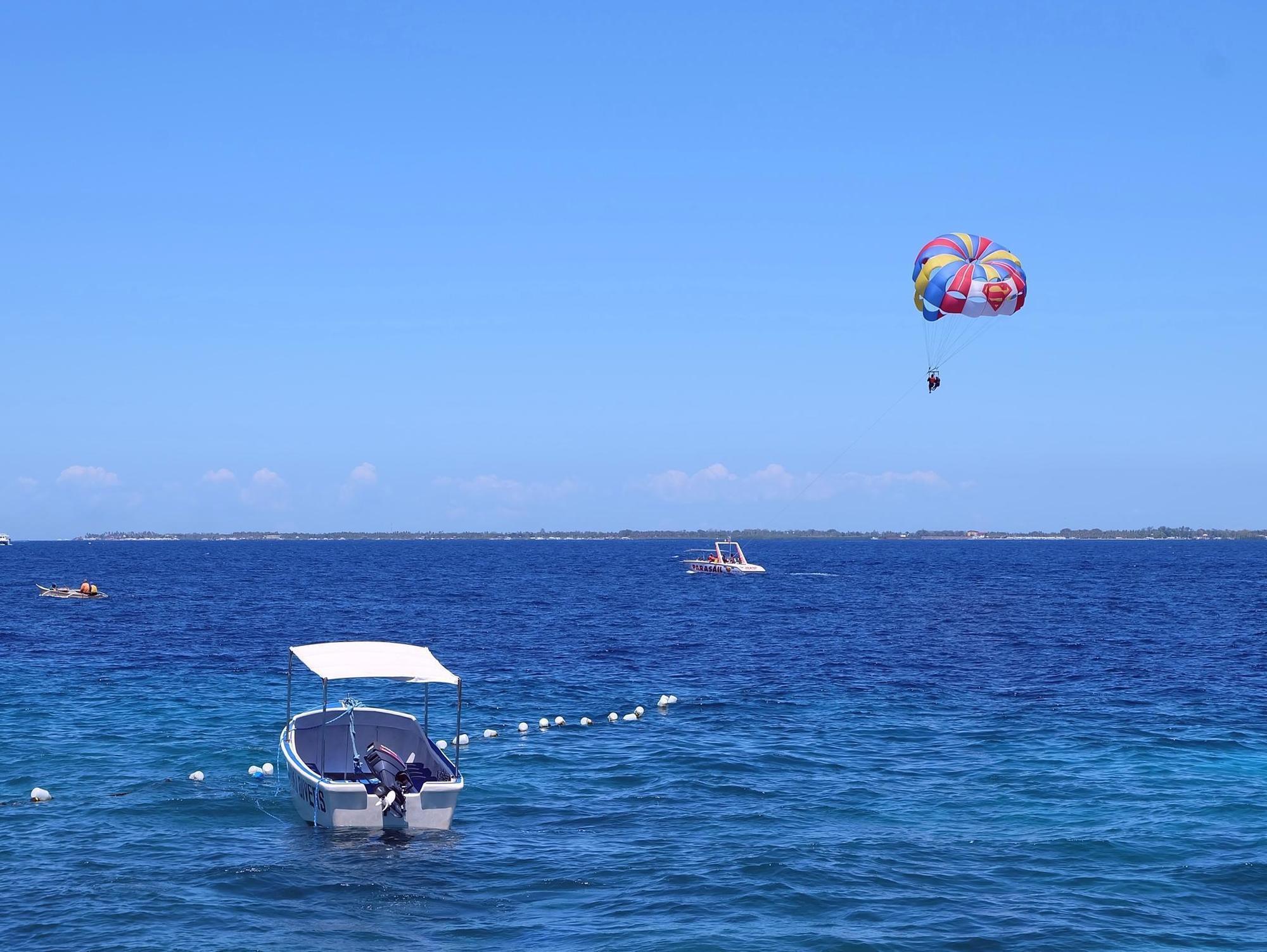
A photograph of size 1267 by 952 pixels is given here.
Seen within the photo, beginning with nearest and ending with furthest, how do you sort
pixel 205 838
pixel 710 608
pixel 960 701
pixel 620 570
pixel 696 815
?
pixel 205 838
pixel 696 815
pixel 960 701
pixel 710 608
pixel 620 570

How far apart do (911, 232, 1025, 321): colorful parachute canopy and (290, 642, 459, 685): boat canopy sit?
29823 mm

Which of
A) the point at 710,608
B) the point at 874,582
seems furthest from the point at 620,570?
the point at 710,608

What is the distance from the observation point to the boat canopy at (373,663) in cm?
2991

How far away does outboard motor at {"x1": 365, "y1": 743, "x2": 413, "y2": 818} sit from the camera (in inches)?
1109

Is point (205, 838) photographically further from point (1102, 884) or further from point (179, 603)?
point (179, 603)

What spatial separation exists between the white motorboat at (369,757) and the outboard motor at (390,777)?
0.02 meters

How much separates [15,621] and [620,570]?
115 meters

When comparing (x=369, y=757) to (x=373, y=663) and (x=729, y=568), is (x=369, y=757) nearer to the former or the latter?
(x=373, y=663)

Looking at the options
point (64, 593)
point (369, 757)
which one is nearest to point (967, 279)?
point (369, 757)

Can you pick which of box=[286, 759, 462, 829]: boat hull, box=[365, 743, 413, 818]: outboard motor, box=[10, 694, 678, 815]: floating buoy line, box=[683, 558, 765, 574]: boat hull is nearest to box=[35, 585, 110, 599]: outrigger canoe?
box=[10, 694, 678, 815]: floating buoy line

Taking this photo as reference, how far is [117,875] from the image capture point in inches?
995

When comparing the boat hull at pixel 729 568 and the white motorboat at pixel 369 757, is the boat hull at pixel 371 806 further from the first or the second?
the boat hull at pixel 729 568

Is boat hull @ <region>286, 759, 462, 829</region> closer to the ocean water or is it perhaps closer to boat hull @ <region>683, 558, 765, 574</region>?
the ocean water

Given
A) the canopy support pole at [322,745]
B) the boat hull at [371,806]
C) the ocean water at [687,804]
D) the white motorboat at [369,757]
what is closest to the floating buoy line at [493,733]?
the ocean water at [687,804]
